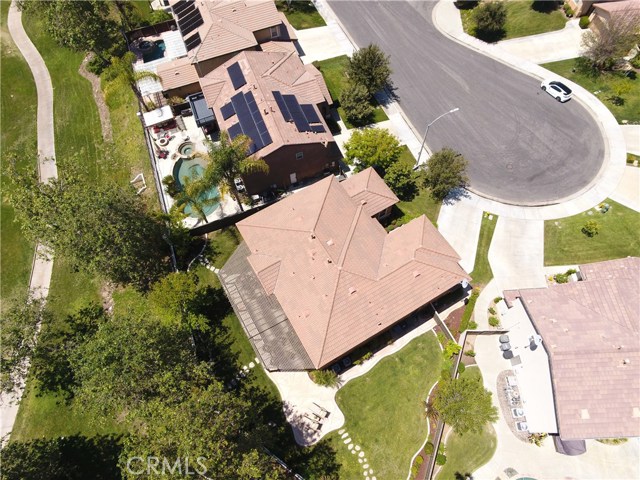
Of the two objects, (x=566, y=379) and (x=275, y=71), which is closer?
(x=566, y=379)

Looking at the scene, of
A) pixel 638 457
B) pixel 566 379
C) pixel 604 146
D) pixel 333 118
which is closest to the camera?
pixel 566 379

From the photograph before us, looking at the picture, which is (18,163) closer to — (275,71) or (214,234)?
(214,234)

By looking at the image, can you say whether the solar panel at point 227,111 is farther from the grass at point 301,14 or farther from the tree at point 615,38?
the tree at point 615,38

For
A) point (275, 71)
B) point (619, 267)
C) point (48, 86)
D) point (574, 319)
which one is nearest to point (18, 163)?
point (48, 86)

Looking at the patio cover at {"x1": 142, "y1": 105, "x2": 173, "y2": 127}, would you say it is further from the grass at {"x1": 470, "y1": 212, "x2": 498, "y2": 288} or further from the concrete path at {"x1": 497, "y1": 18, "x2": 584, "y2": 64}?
the concrete path at {"x1": 497, "y1": 18, "x2": 584, "y2": 64}

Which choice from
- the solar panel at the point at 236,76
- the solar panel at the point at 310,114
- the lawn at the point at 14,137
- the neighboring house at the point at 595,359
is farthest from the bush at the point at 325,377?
the lawn at the point at 14,137

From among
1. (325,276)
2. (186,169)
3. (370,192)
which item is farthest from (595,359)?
(186,169)
